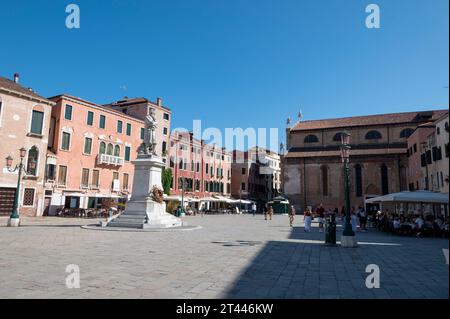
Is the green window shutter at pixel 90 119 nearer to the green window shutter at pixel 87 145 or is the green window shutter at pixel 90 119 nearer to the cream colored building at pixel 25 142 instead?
the green window shutter at pixel 87 145

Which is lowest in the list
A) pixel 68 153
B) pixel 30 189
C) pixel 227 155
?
pixel 30 189

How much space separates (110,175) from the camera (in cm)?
3656

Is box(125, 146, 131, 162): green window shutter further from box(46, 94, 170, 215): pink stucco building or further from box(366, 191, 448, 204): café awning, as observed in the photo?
box(366, 191, 448, 204): café awning

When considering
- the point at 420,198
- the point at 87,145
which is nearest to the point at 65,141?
the point at 87,145

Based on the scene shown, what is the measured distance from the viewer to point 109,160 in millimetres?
35969

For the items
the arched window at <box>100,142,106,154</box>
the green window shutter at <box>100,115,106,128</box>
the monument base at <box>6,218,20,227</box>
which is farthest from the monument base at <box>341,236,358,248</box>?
the green window shutter at <box>100,115,106,128</box>

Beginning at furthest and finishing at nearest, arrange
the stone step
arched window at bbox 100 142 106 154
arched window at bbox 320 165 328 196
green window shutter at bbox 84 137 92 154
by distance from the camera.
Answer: arched window at bbox 320 165 328 196
arched window at bbox 100 142 106 154
green window shutter at bbox 84 137 92 154
the stone step

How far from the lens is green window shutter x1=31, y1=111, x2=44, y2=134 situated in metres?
29.5

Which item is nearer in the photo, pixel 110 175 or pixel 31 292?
pixel 31 292

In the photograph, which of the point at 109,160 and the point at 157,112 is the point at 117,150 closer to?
the point at 109,160

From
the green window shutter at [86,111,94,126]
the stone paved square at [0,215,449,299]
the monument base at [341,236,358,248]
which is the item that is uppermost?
the green window shutter at [86,111,94,126]

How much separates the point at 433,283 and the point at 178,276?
472 cm
